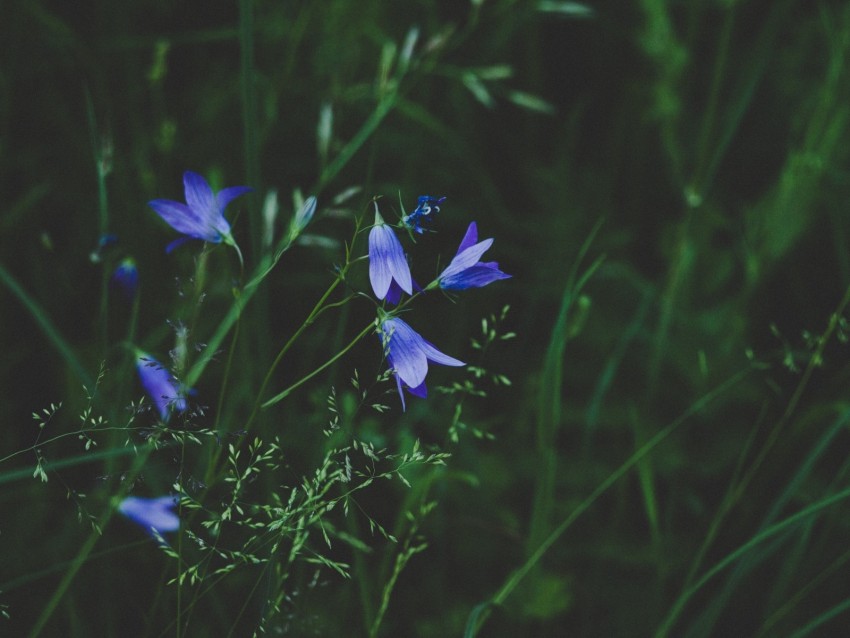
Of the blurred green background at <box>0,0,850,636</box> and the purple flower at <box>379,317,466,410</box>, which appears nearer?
the purple flower at <box>379,317,466,410</box>

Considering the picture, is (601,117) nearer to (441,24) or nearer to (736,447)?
(441,24)

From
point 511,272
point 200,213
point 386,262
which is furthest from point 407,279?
point 511,272

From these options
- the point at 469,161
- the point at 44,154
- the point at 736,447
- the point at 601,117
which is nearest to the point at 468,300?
the point at 469,161

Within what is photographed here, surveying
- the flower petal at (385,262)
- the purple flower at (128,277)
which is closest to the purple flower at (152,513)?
the purple flower at (128,277)

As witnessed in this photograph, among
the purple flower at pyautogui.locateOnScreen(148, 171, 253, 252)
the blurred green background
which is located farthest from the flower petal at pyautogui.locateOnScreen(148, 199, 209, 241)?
the blurred green background

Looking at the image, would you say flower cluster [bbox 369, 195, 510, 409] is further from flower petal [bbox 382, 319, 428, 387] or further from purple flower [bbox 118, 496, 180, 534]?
purple flower [bbox 118, 496, 180, 534]

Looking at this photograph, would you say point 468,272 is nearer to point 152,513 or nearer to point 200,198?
point 200,198

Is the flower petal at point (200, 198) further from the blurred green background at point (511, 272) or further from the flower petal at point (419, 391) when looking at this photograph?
the flower petal at point (419, 391)
